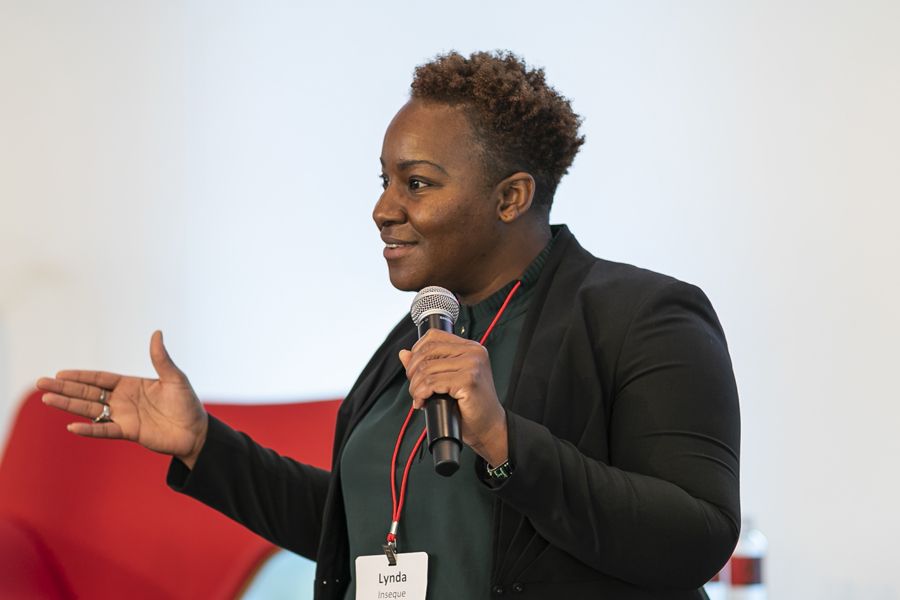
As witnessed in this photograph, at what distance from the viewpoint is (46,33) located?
3.87 m

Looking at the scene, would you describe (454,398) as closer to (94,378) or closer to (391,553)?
(391,553)

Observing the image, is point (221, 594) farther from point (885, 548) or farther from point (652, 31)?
point (652, 31)

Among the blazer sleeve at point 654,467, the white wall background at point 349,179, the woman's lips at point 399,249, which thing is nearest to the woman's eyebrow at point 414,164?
the woman's lips at point 399,249

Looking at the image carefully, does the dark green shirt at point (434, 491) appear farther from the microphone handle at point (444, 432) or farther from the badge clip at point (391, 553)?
the microphone handle at point (444, 432)

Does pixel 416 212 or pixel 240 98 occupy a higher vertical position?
pixel 240 98

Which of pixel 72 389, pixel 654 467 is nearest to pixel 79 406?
pixel 72 389

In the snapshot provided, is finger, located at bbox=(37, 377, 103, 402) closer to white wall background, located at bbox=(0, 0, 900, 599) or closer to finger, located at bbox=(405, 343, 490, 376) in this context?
finger, located at bbox=(405, 343, 490, 376)

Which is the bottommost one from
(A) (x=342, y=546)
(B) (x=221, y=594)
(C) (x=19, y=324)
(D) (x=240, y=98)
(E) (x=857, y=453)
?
(B) (x=221, y=594)

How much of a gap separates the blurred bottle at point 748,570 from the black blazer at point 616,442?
5.73ft

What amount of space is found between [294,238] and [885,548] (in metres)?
2.08

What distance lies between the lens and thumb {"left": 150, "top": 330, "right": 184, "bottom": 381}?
1735mm

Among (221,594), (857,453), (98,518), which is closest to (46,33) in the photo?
(98,518)

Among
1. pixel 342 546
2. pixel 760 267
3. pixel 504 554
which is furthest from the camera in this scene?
pixel 760 267

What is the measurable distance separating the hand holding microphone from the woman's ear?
498mm
